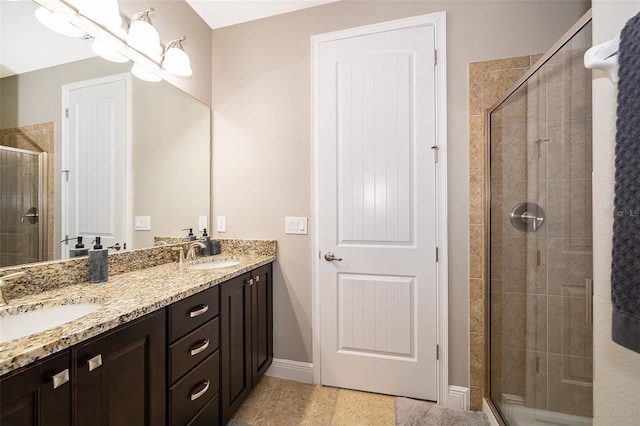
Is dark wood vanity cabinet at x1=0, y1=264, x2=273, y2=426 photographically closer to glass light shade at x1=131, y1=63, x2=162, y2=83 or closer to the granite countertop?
the granite countertop

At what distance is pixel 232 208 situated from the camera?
2.05m

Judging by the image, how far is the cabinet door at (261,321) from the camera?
165cm

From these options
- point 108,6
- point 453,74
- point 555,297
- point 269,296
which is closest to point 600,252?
point 555,297

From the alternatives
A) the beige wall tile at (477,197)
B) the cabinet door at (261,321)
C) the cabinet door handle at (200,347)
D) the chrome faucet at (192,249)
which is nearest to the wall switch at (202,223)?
the chrome faucet at (192,249)

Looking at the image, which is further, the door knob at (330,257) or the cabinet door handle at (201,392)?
the door knob at (330,257)

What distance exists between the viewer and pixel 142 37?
56.7 inches

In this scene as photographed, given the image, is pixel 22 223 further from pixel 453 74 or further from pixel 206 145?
pixel 453 74

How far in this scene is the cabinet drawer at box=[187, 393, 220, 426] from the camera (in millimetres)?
1157

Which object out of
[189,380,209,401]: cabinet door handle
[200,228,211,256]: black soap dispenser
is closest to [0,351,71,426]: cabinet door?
[189,380,209,401]: cabinet door handle

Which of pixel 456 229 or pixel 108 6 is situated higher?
pixel 108 6

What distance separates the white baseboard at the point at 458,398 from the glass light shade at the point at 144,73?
268 centimetres

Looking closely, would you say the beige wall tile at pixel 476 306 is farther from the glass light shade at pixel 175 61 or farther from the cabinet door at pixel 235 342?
the glass light shade at pixel 175 61

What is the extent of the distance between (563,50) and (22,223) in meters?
2.19

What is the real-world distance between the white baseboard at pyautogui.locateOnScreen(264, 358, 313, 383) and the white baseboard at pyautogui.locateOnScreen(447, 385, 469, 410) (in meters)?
0.90
